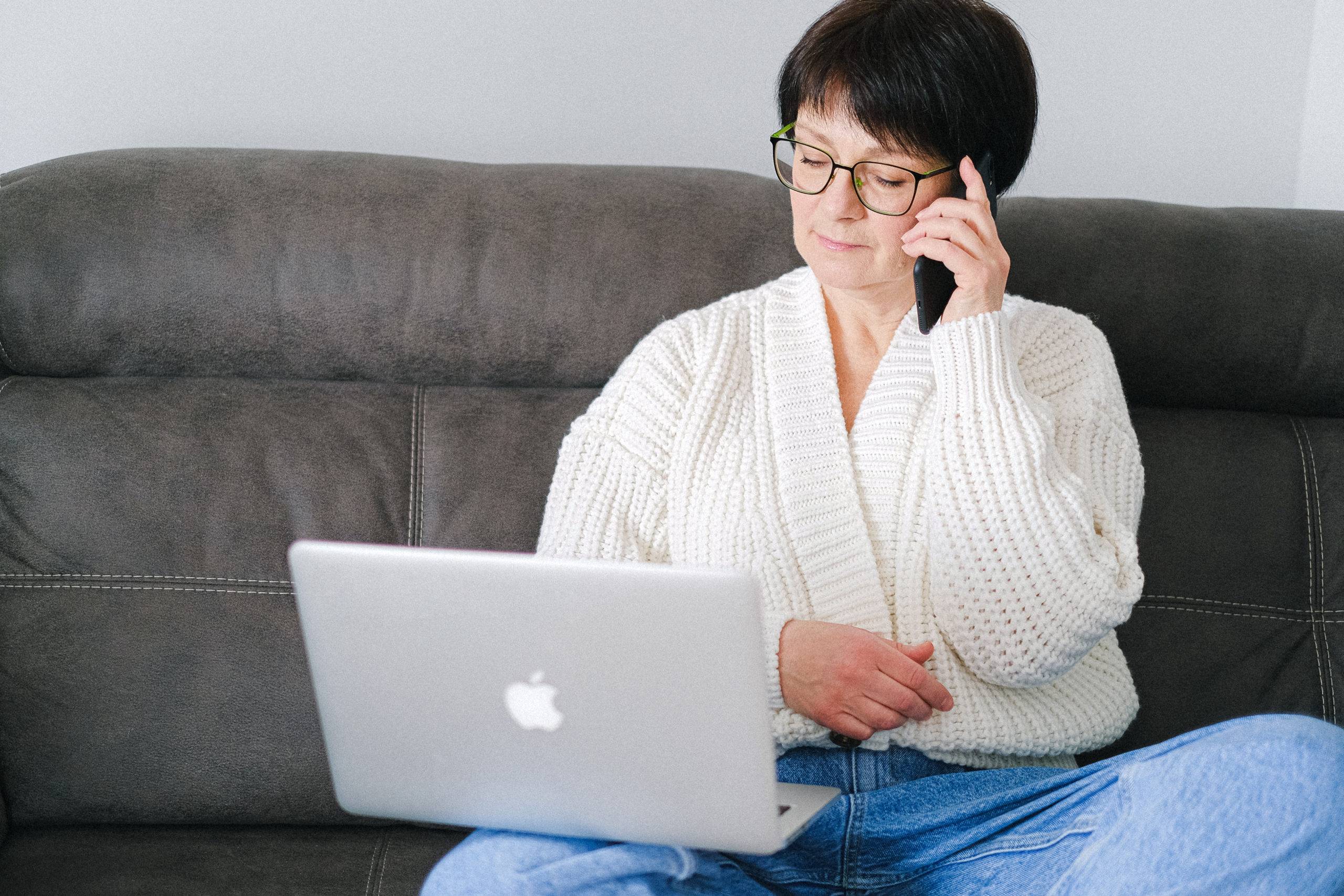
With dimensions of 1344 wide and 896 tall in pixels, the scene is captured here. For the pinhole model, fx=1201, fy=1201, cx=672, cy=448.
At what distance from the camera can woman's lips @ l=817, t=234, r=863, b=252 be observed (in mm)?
1400

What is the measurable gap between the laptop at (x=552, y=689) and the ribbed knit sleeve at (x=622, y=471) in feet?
1.36

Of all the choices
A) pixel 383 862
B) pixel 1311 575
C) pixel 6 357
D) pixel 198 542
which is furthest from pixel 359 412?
pixel 1311 575

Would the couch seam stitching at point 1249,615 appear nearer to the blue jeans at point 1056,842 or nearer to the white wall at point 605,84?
the blue jeans at point 1056,842

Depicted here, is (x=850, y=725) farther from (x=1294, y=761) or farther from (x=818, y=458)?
(x=1294, y=761)

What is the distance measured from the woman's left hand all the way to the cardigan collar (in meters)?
0.12

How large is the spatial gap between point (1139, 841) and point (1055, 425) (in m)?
0.56

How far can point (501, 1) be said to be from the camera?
6.37 feet

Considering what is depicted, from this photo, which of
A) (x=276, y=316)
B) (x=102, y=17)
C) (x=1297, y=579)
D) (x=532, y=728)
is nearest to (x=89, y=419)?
→ (x=276, y=316)

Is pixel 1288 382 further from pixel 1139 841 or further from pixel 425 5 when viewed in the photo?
pixel 425 5

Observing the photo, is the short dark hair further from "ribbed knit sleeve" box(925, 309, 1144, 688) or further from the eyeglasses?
Result: "ribbed knit sleeve" box(925, 309, 1144, 688)

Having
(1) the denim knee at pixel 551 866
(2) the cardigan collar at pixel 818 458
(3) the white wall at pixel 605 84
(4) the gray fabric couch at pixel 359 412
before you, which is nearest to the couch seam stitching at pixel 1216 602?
(4) the gray fabric couch at pixel 359 412

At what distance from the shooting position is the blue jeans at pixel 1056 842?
97 centimetres

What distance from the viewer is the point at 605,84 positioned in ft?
6.55

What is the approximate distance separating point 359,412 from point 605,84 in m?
0.72
